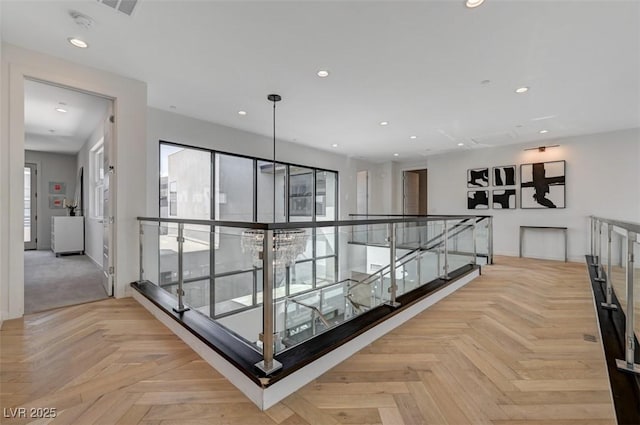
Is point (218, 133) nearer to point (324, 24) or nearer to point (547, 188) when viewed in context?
point (324, 24)

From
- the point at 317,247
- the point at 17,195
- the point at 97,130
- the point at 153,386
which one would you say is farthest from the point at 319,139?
the point at 153,386

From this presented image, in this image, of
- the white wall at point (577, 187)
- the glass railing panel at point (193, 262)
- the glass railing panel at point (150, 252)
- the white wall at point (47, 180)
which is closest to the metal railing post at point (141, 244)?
the glass railing panel at point (150, 252)

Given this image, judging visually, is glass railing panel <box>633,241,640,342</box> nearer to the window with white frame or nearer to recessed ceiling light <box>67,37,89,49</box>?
recessed ceiling light <box>67,37,89,49</box>

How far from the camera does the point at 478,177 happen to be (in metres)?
7.47

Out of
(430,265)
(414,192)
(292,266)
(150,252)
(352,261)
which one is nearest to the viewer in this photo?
(150,252)

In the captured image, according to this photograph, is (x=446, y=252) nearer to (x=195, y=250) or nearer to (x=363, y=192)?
(x=195, y=250)

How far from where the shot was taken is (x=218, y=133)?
555 centimetres

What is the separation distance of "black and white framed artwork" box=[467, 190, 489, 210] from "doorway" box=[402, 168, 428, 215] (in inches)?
92.7

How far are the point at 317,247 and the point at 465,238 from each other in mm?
2830

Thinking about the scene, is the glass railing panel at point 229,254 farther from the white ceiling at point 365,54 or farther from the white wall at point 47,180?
the white wall at point 47,180

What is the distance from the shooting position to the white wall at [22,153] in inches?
106

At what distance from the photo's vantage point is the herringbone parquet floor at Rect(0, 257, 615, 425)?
4.99 feet

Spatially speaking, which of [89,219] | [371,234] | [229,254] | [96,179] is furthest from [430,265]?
[89,219]

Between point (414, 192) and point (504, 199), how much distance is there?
353cm
